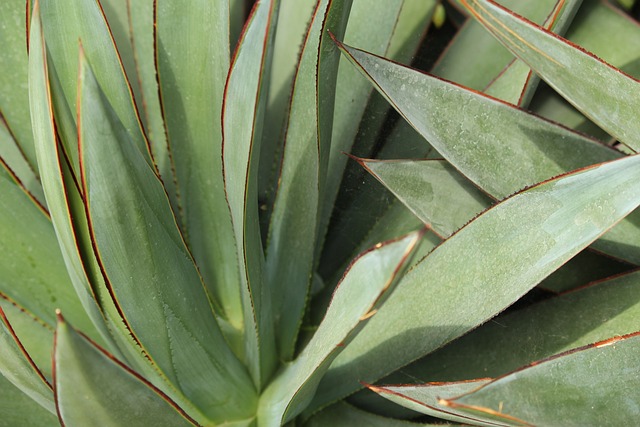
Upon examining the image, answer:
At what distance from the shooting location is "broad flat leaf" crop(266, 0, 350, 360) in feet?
2.54

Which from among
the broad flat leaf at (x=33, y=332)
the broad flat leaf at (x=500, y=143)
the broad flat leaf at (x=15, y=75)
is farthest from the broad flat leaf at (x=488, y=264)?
the broad flat leaf at (x=15, y=75)

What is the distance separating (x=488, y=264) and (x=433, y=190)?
145 mm

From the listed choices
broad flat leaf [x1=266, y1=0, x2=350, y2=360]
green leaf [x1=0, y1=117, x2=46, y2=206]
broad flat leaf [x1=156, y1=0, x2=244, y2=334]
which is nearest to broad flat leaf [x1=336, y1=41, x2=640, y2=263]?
broad flat leaf [x1=266, y1=0, x2=350, y2=360]

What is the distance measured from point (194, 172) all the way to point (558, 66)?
1.33ft

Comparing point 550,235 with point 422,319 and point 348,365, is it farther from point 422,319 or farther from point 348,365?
point 348,365

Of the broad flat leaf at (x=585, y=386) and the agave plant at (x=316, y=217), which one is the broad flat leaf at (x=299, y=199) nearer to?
the agave plant at (x=316, y=217)

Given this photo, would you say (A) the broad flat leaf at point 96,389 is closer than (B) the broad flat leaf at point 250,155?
Yes

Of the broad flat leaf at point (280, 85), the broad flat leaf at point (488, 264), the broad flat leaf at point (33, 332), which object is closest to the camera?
the broad flat leaf at point (488, 264)

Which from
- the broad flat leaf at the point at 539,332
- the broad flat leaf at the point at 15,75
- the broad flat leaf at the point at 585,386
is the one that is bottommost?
the broad flat leaf at the point at 585,386

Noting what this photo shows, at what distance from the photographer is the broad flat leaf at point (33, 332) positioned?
86 cm

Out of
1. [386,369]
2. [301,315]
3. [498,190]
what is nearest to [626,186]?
[498,190]

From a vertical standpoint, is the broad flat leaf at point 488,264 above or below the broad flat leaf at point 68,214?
below

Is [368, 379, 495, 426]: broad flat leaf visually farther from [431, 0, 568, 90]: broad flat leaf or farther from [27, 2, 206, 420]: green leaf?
[431, 0, 568, 90]: broad flat leaf

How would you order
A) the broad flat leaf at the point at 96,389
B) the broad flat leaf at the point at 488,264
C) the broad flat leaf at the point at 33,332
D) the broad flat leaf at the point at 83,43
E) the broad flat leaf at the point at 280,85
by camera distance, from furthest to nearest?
1. the broad flat leaf at the point at 280,85
2. the broad flat leaf at the point at 33,332
3. the broad flat leaf at the point at 83,43
4. the broad flat leaf at the point at 488,264
5. the broad flat leaf at the point at 96,389
